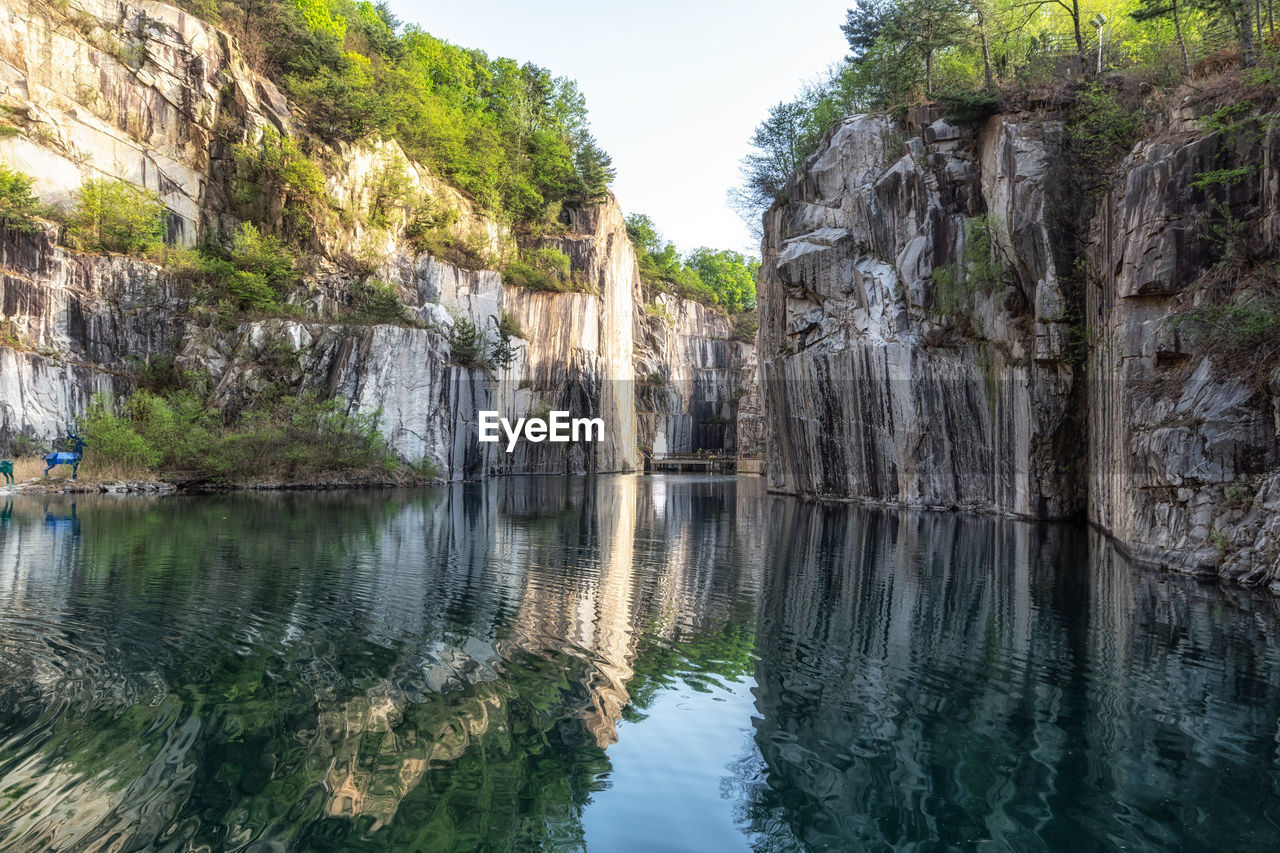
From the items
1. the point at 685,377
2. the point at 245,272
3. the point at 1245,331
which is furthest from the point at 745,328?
the point at 1245,331

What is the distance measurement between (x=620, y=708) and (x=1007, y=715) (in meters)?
3.04

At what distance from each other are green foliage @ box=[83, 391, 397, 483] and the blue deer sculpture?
15.4 inches

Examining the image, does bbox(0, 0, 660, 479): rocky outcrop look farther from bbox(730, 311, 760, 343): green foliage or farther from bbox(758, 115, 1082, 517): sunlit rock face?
bbox(730, 311, 760, 343): green foliage

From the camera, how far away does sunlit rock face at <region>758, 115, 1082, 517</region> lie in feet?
70.5

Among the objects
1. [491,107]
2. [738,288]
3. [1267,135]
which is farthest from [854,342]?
[738,288]

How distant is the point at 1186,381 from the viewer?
1324 cm

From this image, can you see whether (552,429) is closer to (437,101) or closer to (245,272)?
(245,272)

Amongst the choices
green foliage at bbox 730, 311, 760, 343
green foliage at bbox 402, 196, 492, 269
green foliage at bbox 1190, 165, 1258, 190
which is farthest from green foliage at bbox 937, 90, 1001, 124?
green foliage at bbox 730, 311, 760, 343

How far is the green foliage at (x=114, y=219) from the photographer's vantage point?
3162cm

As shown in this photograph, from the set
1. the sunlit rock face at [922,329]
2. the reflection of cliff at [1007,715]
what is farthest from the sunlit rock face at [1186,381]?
the sunlit rock face at [922,329]

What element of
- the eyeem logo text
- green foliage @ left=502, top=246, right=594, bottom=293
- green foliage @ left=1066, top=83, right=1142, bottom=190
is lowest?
the eyeem logo text

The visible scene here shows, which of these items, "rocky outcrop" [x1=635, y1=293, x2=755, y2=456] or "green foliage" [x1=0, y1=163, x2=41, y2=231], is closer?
"green foliage" [x1=0, y1=163, x2=41, y2=231]

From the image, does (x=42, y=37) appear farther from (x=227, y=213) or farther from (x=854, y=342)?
(x=854, y=342)

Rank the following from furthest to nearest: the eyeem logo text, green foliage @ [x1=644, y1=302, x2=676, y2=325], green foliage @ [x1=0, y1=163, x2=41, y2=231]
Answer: green foliage @ [x1=644, y1=302, x2=676, y2=325], the eyeem logo text, green foliage @ [x1=0, y1=163, x2=41, y2=231]
